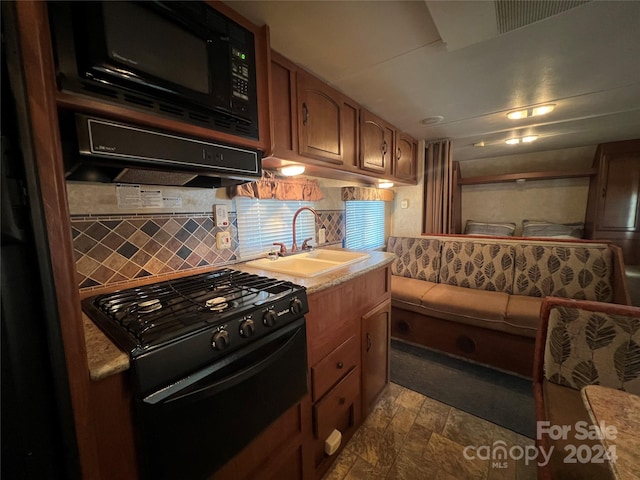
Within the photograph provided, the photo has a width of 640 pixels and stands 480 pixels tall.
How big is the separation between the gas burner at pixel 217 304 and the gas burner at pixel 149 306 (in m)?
0.16

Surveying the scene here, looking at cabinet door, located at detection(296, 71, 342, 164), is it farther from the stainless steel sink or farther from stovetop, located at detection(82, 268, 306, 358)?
stovetop, located at detection(82, 268, 306, 358)

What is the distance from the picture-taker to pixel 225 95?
0.99 metres

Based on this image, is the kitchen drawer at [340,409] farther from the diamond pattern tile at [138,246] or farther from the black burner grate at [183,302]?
the diamond pattern tile at [138,246]

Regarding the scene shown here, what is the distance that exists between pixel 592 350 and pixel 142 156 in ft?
6.73

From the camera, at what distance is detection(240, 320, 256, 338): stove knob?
85 centimetres

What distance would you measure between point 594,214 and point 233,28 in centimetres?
477

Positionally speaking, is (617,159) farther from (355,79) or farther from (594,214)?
(355,79)

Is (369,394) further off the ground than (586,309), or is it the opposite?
(586,309)

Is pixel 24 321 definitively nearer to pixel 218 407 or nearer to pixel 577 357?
pixel 218 407

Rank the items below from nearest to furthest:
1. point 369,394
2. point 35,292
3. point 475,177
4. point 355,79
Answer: point 35,292
point 355,79
point 369,394
point 475,177

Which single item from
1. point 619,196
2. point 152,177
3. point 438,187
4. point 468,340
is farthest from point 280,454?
point 619,196

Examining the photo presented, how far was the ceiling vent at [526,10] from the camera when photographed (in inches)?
39.0

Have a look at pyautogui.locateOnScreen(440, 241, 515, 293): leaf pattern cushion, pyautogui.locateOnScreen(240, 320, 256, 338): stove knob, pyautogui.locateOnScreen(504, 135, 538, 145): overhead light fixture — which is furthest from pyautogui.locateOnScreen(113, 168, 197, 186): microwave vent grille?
pyautogui.locateOnScreen(504, 135, 538, 145): overhead light fixture

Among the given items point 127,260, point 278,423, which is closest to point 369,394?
point 278,423
